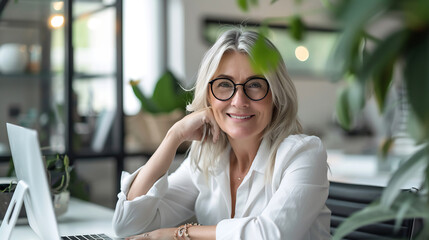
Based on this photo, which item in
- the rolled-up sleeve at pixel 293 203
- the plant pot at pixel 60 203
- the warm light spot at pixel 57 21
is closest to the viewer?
the rolled-up sleeve at pixel 293 203

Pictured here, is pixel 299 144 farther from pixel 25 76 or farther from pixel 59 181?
pixel 25 76

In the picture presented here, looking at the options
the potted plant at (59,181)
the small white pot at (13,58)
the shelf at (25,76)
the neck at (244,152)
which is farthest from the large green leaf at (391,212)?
the shelf at (25,76)

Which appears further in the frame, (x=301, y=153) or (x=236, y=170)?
(x=236, y=170)

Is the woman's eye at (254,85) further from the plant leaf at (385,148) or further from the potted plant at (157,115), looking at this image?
the potted plant at (157,115)

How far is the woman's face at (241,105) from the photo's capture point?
159 centimetres

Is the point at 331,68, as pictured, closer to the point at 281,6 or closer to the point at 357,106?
the point at 357,106

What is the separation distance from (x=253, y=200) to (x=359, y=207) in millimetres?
322

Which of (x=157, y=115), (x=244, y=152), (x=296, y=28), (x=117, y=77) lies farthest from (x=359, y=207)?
(x=157, y=115)

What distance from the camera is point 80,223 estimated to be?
179 centimetres

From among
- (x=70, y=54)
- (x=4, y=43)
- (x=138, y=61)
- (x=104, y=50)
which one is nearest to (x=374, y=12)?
(x=70, y=54)

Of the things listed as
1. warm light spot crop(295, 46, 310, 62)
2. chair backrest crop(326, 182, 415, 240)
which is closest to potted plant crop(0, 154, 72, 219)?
chair backrest crop(326, 182, 415, 240)

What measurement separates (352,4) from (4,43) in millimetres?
2313

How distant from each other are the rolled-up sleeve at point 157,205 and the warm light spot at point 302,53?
4.28 m

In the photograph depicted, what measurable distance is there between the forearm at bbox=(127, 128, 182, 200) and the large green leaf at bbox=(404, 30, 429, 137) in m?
1.26
